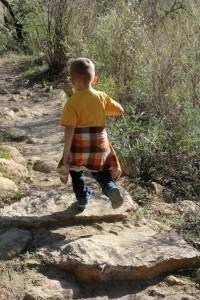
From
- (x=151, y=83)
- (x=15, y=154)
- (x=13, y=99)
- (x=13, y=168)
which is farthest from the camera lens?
(x=13, y=99)

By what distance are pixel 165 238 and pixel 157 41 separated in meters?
2.83

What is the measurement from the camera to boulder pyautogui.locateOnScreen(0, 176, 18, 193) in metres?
4.39

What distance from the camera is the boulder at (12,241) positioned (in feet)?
11.6

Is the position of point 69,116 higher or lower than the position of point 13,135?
higher

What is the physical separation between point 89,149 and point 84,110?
270 millimetres

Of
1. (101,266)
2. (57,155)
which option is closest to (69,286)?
(101,266)

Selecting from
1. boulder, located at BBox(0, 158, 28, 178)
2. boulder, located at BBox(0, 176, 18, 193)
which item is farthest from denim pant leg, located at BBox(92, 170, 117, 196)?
boulder, located at BBox(0, 158, 28, 178)

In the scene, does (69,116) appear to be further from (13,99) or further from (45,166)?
(13,99)

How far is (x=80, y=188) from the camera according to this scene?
3914 mm

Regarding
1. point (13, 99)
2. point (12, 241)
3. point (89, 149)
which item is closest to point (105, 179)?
point (89, 149)

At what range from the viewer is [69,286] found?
11.0 feet

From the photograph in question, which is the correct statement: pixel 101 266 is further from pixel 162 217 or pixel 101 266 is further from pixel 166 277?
pixel 162 217

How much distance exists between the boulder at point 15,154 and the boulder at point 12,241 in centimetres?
157

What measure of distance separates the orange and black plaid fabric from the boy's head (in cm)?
32
